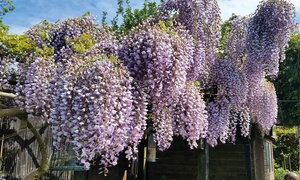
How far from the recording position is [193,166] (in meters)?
10.7

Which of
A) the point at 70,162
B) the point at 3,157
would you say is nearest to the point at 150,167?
the point at 70,162

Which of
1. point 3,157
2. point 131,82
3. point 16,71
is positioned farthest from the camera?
point 3,157

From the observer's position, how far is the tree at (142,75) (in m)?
3.49

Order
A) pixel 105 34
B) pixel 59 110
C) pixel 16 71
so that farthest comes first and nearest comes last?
pixel 105 34
pixel 16 71
pixel 59 110

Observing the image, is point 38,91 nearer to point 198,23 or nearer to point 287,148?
point 198,23

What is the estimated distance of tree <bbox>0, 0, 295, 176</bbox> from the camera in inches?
137

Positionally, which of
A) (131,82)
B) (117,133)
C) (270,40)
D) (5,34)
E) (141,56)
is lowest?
(117,133)

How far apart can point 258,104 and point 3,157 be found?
5462 millimetres

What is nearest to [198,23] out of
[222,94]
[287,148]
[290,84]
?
[222,94]

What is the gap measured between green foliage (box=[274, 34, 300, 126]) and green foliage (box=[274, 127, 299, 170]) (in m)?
9.14

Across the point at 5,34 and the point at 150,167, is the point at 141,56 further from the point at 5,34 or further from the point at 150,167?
the point at 150,167

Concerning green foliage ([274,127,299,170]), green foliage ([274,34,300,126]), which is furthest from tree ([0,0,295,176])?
green foliage ([274,127,299,170])

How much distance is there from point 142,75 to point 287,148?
1983 centimetres

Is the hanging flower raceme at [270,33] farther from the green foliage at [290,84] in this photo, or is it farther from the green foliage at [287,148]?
the green foliage at [287,148]
